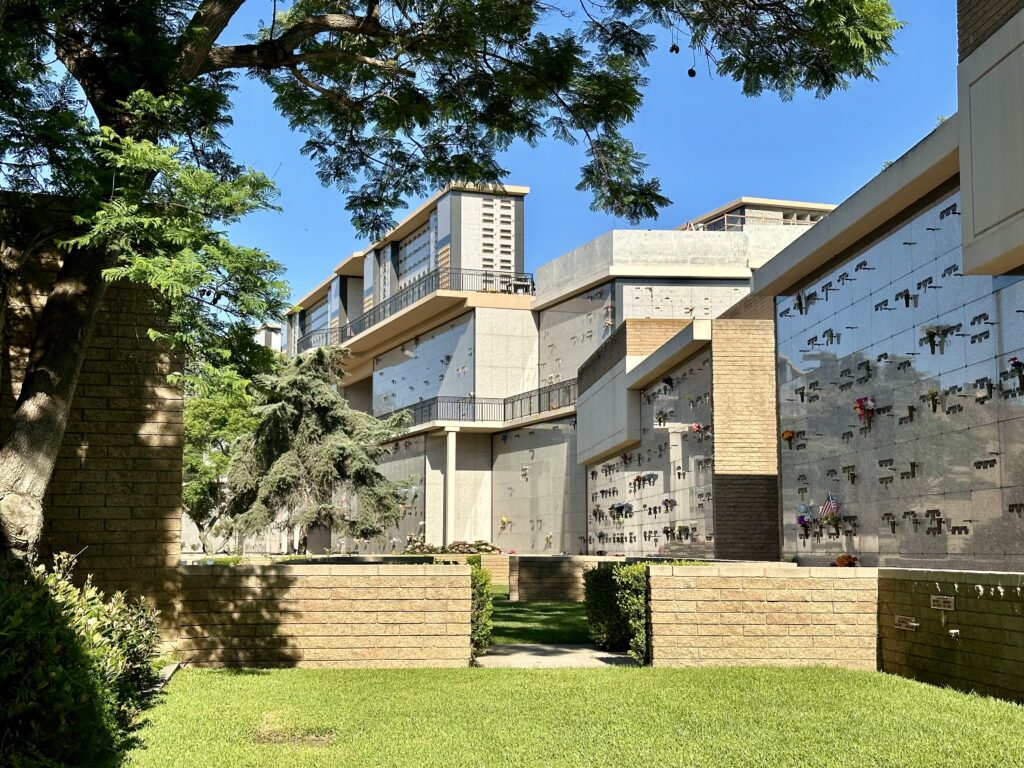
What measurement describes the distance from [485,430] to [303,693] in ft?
112

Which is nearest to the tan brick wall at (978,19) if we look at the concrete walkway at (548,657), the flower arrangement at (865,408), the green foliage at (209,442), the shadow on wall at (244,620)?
the flower arrangement at (865,408)

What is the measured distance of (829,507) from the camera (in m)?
17.2

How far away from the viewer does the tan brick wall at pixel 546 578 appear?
24.1 metres

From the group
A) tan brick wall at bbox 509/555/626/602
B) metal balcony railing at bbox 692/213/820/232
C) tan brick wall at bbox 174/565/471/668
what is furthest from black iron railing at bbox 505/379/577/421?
tan brick wall at bbox 174/565/471/668

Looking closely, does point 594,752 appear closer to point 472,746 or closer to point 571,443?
point 472,746

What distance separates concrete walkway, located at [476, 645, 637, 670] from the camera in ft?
39.5

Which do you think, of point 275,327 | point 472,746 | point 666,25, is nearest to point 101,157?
point 275,327

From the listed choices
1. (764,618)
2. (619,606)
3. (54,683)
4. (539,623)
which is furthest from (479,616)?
(54,683)

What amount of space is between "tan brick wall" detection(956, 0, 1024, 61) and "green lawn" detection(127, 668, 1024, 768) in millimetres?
6899

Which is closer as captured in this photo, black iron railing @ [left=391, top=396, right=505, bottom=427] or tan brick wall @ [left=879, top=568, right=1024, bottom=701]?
tan brick wall @ [left=879, top=568, right=1024, bottom=701]

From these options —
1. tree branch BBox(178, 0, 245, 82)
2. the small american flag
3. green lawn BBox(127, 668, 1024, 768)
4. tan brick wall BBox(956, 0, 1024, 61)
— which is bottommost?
green lawn BBox(127, 668, 1024, 768)

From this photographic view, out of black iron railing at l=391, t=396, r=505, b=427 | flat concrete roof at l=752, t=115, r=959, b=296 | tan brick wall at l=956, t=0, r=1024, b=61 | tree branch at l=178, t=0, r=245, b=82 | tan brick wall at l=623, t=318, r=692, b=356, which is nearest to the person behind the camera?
tree branch at l=178, t=0, r=245, b=82

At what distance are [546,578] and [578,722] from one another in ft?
53.7

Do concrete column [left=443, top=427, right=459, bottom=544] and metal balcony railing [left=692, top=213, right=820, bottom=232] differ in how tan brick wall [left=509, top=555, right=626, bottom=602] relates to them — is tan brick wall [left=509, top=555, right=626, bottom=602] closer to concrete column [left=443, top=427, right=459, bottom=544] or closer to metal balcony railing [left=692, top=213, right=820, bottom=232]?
metal balcony railing [left=692, top=213, right=820, bottom=232]
